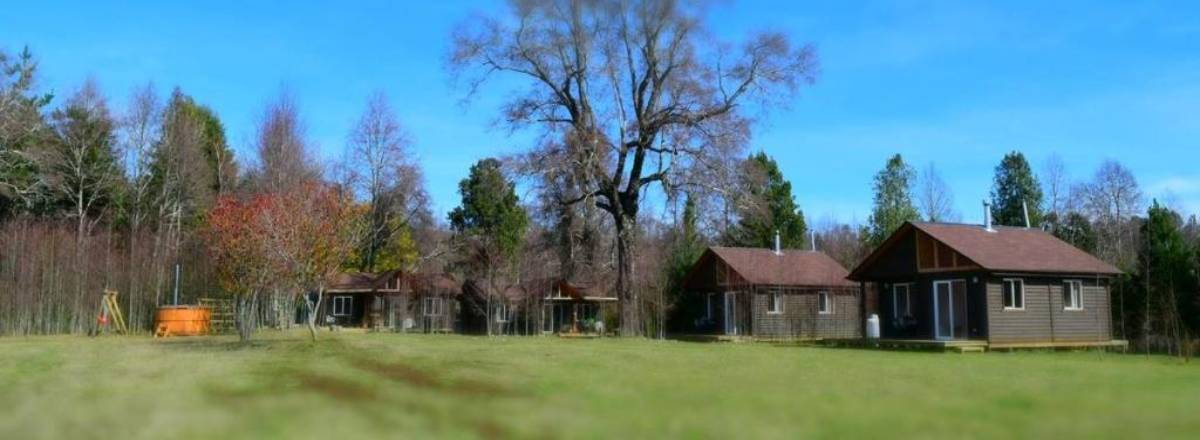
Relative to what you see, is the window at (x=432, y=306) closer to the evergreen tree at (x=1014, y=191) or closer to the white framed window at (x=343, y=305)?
the white framed window at (x=343, y=305)

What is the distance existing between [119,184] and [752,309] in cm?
2921

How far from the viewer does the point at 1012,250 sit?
97.5 feet

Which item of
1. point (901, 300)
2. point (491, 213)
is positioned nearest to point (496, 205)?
point (491, 213)

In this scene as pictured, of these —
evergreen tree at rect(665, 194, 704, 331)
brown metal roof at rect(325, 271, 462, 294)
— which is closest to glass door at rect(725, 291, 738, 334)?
evergreen tree at rect(665, 194, 704, 331)

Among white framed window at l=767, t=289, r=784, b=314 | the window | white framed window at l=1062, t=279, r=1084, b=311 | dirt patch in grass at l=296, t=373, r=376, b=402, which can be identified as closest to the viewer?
dirt patch in grass at l=296, t=373, r=376, b=402

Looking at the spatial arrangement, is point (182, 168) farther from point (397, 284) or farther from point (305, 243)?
point (305, 243)

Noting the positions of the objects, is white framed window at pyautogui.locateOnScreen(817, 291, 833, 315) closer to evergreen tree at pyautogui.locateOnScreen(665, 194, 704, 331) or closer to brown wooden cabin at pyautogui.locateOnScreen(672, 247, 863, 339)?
brown wooden cabin at pyautogui.locateOnScreen(672, 247, 863, 339)

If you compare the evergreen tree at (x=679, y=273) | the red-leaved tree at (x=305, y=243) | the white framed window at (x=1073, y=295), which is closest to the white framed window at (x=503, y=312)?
the evergreen tree at (x=679, y=273)

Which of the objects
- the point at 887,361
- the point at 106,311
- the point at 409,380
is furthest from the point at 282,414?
the point at 106,311

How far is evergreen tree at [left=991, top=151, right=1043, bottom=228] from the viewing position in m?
51.8

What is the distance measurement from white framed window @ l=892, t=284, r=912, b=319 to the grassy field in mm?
12261

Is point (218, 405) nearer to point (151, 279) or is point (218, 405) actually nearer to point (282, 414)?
point (282, 414)

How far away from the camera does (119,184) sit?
4416 centimetres

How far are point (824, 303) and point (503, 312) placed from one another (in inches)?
612
